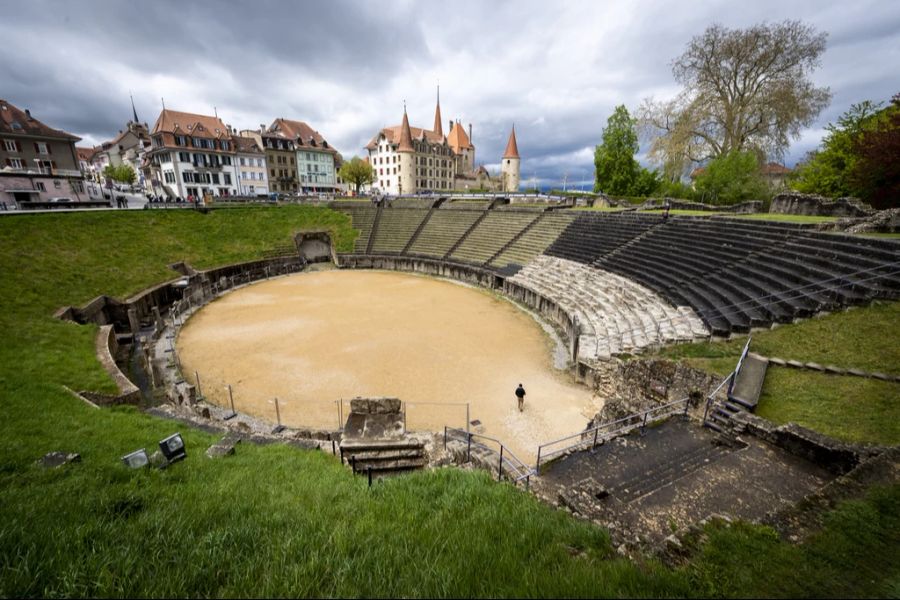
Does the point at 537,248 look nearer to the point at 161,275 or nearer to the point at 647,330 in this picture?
the point at 647,330

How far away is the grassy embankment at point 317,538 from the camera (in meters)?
3.24

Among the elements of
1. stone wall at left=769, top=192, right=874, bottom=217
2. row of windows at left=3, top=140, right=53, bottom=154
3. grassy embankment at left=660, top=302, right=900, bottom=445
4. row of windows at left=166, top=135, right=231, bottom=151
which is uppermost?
row of windows at left=166, top=135, right=231, bottom=151

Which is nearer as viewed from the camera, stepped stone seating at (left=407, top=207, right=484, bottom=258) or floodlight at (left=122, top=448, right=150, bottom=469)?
floodlight at (left=122, top=448, right=150, bottom=469)

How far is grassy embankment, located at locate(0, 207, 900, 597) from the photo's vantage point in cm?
324

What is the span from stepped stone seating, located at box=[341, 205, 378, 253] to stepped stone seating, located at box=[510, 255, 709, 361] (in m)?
19.1

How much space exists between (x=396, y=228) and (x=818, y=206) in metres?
34.2

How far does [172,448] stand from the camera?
667cm

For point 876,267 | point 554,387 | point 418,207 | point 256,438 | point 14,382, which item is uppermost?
point 418,207

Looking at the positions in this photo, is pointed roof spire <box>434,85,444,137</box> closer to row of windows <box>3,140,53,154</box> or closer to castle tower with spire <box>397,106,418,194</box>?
castle tower with spire <box>397,106,418,194</box>

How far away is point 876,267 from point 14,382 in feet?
87.6

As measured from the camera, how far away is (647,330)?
14555 mm

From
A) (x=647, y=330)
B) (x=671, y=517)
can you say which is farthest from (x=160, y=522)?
(x=647, y=330)

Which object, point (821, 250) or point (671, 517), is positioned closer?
point (671, 517)

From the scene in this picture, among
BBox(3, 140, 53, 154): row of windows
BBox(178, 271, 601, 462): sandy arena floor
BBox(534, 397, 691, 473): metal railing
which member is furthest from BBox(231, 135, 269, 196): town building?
BBox(534, 397, 691, 473): metal railing
